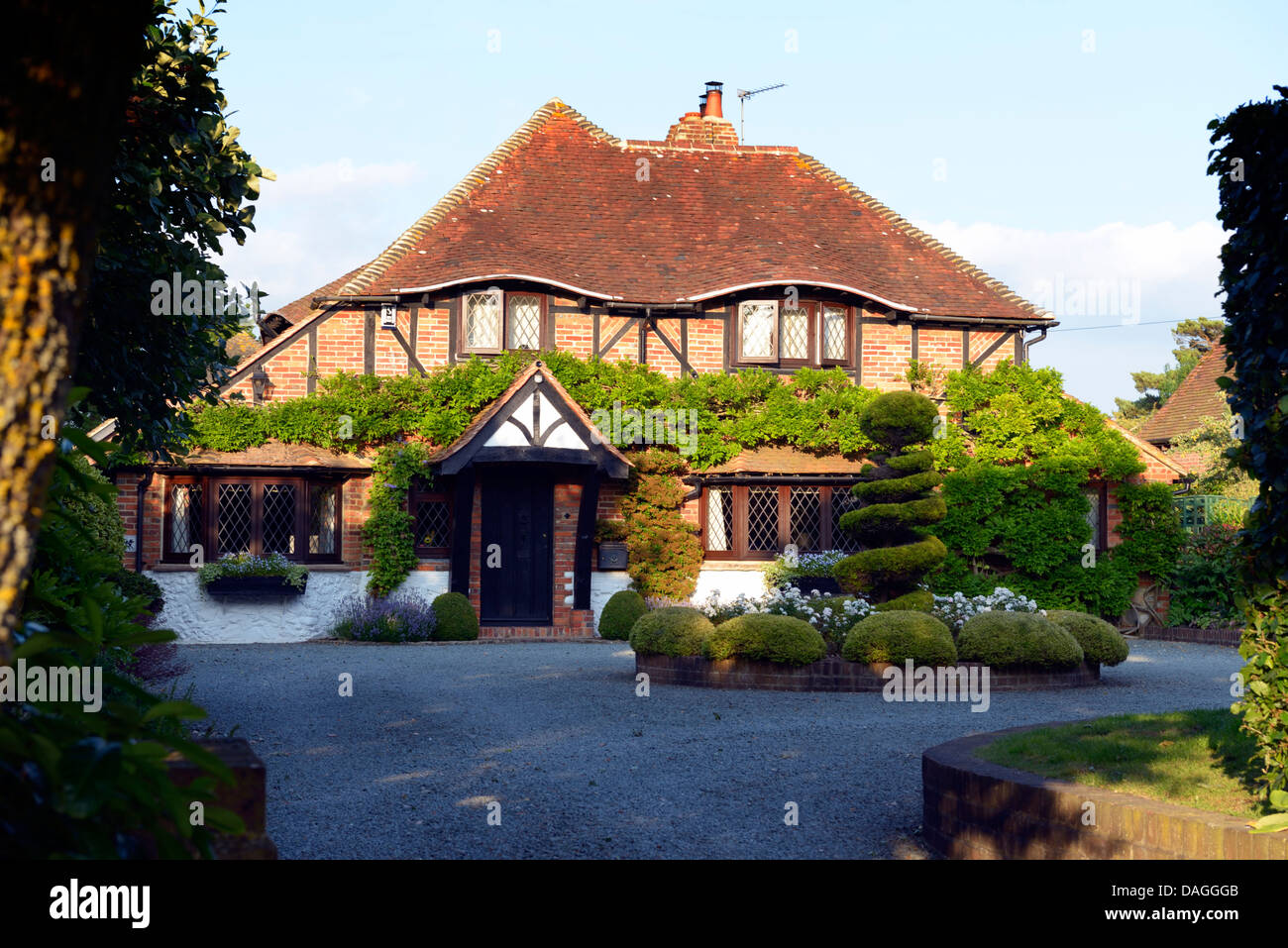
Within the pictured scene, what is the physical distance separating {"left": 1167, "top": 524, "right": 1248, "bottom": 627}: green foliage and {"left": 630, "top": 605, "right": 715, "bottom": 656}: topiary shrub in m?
9.67

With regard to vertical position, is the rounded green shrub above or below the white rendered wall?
above

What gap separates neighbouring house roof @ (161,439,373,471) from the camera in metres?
18.9

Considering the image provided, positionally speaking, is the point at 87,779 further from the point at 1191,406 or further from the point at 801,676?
the point at 1191,406

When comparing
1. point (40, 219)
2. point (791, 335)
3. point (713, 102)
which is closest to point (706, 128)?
point (713, 102)

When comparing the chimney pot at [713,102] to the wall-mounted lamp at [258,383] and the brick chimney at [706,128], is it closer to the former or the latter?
the brick chimney at [706,128]

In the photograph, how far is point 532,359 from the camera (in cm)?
2019

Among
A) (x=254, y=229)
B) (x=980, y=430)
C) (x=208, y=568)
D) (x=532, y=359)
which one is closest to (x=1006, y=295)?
(x=980, y=430)

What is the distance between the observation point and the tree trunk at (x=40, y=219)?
1.88 meters

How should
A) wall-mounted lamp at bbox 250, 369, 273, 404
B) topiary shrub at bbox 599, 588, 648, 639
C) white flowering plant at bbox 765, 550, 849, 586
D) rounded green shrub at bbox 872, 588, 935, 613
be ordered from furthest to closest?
white flowering plant at bbox 765, 550, 849, 586
wall-mounted lamp at bbox 250, 369, 273, 404
topiary shrub at bbox 599, 588, 648, 639
rounded green shrub at bbox 872, 588, 935, 613

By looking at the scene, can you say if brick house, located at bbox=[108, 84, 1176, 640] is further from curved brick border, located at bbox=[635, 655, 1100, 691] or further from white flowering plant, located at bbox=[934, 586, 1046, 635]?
curved brick border, located at bbox=[635, 655, 1100, 691]

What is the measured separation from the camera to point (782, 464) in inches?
801

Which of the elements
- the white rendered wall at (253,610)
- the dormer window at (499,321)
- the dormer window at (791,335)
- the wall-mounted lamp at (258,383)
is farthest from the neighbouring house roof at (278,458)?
the dormer window at (791,335)

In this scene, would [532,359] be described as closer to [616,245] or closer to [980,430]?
[616,245]

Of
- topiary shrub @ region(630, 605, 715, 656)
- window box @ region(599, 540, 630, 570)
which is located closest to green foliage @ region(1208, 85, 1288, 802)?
topiary shrub @ region(630, 605, 715, 656)
